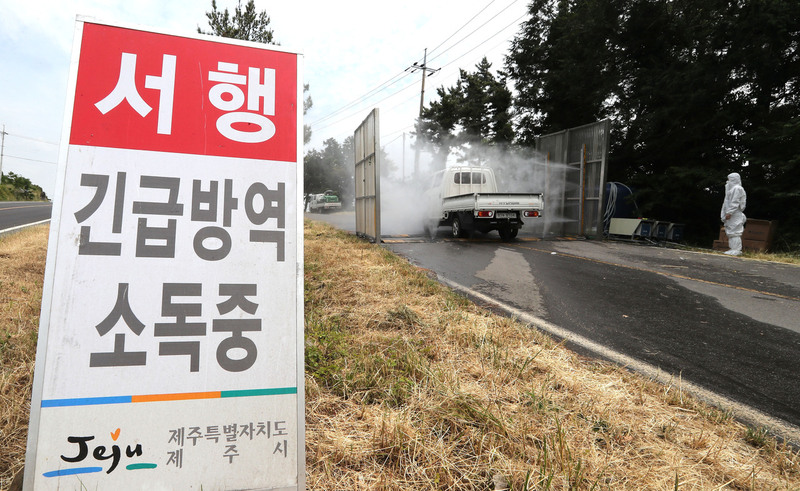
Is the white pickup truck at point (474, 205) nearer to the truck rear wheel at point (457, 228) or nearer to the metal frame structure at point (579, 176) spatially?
the truck rear wheel at point (457, 228)

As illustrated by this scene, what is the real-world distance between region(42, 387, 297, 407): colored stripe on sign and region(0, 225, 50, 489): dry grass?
66cm

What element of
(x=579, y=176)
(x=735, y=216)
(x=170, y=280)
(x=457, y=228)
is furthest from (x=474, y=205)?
(x=170, y=280)

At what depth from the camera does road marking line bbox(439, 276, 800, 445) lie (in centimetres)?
228

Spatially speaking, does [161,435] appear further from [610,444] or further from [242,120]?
[610,444]

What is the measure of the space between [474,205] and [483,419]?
9.33 meters

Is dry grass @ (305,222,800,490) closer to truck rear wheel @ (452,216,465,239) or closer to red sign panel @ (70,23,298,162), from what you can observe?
red sign panel @ (70,23,298,162)

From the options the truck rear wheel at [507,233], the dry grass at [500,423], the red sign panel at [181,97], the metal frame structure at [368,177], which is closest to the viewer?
the red sign panel at [181,97]

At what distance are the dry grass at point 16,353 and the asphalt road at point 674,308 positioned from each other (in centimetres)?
348

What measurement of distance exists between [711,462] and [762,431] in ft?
1.76

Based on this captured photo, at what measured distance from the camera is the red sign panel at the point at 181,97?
4.90 ft

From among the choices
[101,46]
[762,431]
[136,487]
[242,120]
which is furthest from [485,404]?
[101,46]

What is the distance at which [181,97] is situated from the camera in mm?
1570

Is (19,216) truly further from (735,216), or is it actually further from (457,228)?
(735,216)

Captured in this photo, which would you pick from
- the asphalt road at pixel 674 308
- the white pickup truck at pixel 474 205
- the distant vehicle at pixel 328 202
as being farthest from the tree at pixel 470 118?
the asphalt road at pixel 674 308
